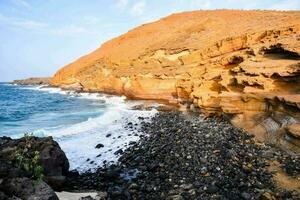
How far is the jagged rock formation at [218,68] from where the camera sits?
16.2 m

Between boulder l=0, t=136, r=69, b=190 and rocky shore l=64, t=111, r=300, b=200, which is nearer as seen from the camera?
rocky shore l=64, t=111, r=300, b=200

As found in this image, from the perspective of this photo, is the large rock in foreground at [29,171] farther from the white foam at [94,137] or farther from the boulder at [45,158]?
the white foam at [94,137]

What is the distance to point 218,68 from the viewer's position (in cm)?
2617

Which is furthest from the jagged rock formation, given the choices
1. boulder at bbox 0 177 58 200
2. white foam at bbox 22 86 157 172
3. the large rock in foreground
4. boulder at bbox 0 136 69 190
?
boulder at bbox 0 177 58 200

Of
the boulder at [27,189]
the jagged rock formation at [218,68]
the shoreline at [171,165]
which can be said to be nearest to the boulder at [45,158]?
the shoreline at [171,165]

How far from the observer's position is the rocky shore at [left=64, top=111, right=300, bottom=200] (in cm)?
1028

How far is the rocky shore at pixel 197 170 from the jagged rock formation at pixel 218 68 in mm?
1633

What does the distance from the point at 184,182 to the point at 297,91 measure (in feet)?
27.3

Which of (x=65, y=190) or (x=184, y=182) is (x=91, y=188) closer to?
(x=65, y=190)

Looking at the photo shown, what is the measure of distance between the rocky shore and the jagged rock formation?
1633 millimetres

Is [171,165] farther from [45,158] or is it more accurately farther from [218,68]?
[218,68]

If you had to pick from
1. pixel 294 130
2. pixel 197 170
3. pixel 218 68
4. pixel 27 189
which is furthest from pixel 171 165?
pixel 218 68

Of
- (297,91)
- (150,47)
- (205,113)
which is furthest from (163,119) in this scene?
(150,47)

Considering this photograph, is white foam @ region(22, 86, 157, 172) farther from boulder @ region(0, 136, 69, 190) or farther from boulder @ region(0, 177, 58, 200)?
boulder @ region(0, 177, 58, 200)
